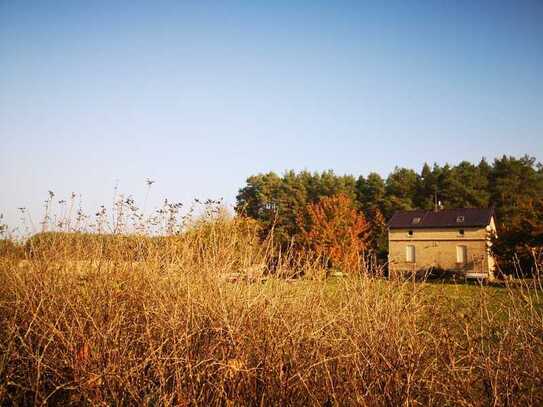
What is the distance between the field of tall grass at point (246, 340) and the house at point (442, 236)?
29741 mm

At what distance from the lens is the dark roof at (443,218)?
32875 mm

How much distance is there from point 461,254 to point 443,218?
12.5 feet

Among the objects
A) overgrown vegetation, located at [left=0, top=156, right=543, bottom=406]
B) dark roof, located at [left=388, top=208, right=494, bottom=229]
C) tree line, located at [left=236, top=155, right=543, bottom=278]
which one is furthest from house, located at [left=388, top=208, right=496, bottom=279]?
overgrown vegetation, located at [left=0, top=156, right=543, bottom=406]

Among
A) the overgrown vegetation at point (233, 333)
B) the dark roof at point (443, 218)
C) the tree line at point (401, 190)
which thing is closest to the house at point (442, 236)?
the dark roof at point (443, 218)

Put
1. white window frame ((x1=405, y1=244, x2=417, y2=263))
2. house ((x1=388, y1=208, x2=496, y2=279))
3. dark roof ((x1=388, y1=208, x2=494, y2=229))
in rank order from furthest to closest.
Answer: white window frame ((x1=405, y1=244, x2=417, y2=263)) → dark roof ((x1=388, y1=208, x2=494, y2=229)) → house ((x1=388, y1=208, x2=496, y2=279))

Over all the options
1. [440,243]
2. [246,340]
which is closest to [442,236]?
[440,243]

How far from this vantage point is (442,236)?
34188 mm

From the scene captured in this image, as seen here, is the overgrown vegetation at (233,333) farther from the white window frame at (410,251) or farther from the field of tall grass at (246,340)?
the white window frame at (410,251)

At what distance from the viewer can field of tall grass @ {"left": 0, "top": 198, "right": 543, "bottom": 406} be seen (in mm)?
2389

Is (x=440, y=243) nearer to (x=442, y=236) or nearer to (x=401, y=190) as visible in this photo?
(x=442, y=236)

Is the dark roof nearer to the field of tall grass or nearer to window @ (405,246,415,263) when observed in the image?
window @ (405,246,415,263)

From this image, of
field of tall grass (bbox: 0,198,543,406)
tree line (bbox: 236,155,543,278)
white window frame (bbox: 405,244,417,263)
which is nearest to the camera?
field of tall grass (bbox: 0,198,543,406)

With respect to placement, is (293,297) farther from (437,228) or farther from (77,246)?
(437,228)

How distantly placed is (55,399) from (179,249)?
206 cm
